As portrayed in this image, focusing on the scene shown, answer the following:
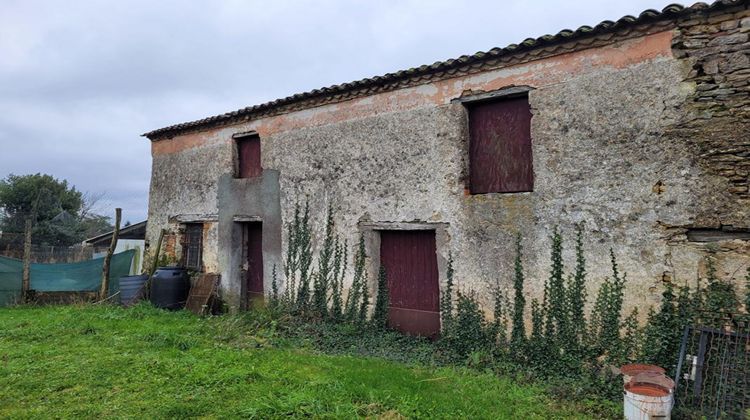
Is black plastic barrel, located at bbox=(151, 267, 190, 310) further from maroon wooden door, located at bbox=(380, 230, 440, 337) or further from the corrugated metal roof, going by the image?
maroon wooden door, located at bbox=(380, 230, 440, 337)

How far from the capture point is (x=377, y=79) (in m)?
7.04

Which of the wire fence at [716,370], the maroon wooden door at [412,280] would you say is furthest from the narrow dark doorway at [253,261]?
the wire fence at [716,370]

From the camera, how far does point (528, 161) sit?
5871 millimetres

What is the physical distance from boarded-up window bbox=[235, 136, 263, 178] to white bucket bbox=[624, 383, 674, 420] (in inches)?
283

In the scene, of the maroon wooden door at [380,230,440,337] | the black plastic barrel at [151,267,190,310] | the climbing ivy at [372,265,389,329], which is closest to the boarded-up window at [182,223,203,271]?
the black plastic barrel at [151,267,190,310]

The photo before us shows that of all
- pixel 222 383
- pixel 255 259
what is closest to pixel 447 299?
pixel 222 383

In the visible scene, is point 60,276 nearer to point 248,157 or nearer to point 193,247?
point 193,247

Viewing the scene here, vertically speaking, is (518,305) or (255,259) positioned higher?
(255,259)

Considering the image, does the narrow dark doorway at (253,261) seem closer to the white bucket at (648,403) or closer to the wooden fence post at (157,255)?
the wooden fence post at (157,255)

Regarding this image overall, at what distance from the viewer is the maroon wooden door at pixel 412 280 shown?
6699 mm

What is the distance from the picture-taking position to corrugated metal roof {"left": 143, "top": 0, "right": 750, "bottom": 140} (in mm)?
4824

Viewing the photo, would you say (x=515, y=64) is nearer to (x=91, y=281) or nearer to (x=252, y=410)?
(x=252, y=410)

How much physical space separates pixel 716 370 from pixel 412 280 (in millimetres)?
3803

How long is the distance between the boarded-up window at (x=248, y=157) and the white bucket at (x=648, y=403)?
283 inches
